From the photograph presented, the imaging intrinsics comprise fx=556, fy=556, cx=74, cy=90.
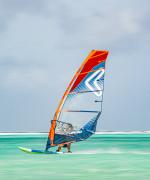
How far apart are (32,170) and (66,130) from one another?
3.65m

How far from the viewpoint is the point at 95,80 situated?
30.7m

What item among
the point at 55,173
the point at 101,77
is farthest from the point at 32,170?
the point at 101,77

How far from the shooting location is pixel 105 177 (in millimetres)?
23906

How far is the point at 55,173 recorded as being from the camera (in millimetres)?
25953

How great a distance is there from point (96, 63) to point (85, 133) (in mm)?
3964

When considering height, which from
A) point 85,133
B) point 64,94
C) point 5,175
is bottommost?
point 5,175

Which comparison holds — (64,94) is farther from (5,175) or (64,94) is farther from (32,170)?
(5,175)

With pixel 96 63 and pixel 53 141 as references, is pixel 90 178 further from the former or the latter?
pixel 96 63

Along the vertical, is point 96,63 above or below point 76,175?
above

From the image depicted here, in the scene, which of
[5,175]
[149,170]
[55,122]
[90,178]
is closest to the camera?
[90,178]

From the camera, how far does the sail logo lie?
30323 millimetres

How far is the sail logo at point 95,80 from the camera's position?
99.5 feet

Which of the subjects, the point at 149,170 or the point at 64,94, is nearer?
the point at 149,170

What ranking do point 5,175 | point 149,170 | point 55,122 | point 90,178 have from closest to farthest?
point 90,178
point 5,175
point 149,170
point 55,122
